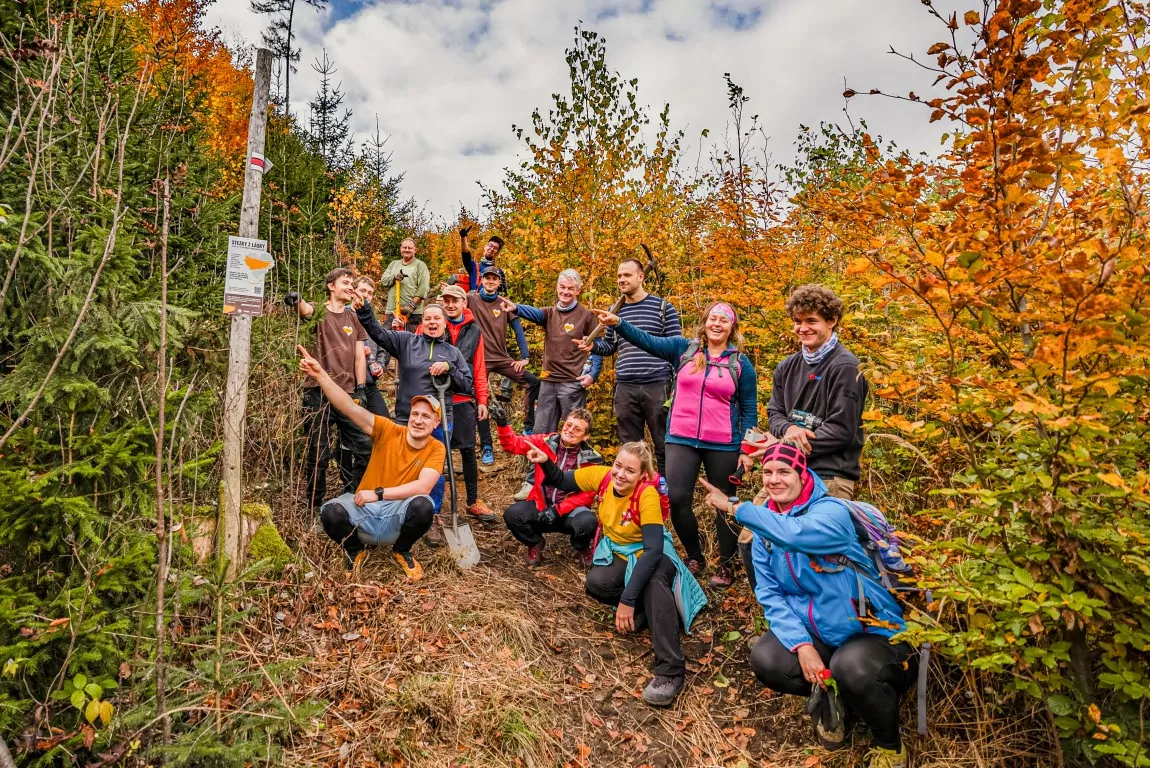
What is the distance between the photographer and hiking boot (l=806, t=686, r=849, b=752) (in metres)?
3.10

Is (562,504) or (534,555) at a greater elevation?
(562,504)

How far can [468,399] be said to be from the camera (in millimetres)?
5730

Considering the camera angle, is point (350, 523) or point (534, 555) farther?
point (534, 555)

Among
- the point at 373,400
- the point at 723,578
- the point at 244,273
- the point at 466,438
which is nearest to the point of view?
the point at 244,273

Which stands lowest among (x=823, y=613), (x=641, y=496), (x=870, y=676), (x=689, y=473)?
(x=870, y=676)

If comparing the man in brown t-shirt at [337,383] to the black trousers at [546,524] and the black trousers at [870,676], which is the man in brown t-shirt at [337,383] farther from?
the black trousers at [870,676]

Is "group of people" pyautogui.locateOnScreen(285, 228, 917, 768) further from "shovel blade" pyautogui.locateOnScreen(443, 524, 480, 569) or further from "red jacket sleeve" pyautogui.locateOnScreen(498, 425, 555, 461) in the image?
"shovel blade" pyautogui.locateOnScreen(443, 524, 480, 569)

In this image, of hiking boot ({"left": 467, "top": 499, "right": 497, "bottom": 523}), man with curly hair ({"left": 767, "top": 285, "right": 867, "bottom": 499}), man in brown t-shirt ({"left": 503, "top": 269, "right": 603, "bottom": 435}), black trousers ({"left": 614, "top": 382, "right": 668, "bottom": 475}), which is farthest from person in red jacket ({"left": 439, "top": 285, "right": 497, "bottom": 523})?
man with curly hair ({"left": 767, "top": 285, "right": 867, "bottom": 499})

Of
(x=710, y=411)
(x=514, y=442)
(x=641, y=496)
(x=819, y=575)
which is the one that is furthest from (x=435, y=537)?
(x=819, y=575)

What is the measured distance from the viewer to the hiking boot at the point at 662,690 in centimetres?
367

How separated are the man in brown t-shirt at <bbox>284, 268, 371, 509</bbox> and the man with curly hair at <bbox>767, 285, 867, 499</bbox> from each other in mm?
3496

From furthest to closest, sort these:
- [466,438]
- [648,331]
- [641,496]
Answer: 1. [466,438]
2. [648,331]
3. [641,496]

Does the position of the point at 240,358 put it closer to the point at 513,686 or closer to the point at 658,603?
the point at 513,686

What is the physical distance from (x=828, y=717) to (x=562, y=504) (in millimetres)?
2466
